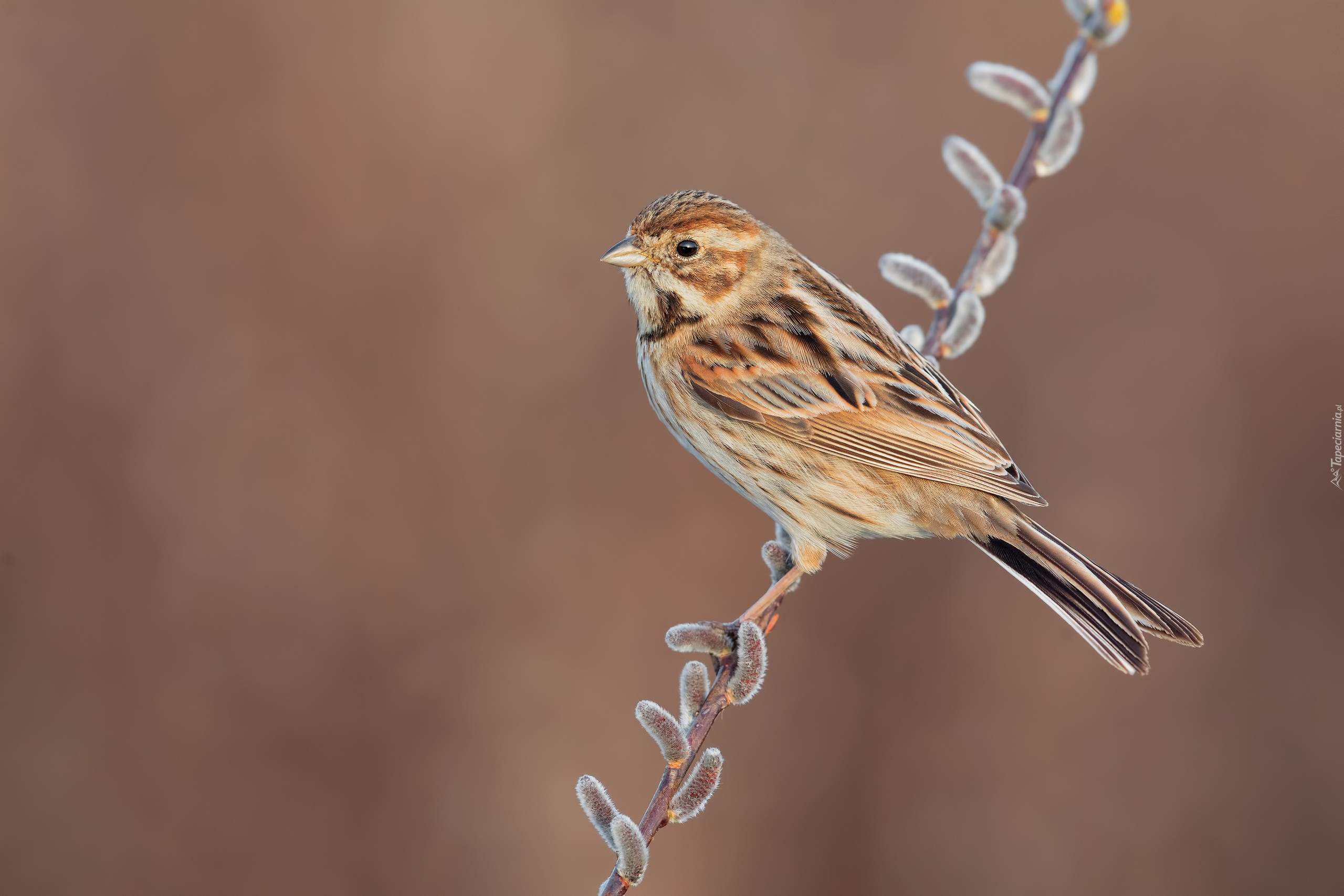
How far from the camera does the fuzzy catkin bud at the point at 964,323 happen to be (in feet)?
12.4

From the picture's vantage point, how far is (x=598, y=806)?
8.23 ft

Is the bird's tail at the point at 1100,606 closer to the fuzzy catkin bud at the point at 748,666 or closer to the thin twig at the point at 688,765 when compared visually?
the thin twig at the point at 688,765

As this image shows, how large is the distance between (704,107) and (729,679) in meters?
4.71

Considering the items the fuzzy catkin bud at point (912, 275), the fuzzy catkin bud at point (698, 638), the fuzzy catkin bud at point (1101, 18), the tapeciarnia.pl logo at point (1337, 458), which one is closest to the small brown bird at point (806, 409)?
the fuzzy catkin bud at point (912, 275)

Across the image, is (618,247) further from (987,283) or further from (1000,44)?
(1000,44)

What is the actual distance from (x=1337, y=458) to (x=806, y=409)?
386cm

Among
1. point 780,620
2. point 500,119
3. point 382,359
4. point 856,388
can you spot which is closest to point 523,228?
point 500,119

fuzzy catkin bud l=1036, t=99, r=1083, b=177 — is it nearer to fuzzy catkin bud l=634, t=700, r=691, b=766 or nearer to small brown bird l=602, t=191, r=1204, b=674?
small brown bird l=602, t=191, r=1204, b=674

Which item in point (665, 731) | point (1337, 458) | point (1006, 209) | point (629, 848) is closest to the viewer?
point (629, 848)

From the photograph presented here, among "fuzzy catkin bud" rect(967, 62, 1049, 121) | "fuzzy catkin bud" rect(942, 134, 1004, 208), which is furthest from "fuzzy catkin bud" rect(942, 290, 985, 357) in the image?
"fuzzy catkin bud" rect(967, 62, 1049, 121)

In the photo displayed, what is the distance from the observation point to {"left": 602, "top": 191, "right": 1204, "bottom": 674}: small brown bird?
390cm

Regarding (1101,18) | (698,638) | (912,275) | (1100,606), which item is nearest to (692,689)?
(698,638)

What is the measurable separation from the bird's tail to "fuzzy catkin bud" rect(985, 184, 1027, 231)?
1095mm

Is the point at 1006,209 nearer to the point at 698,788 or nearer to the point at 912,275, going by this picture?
the point at 912,275
